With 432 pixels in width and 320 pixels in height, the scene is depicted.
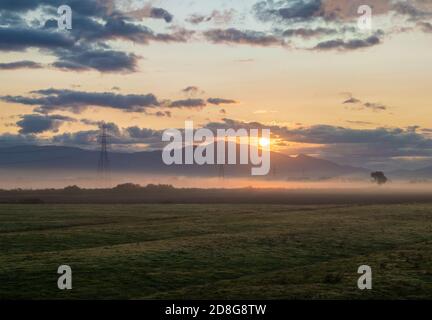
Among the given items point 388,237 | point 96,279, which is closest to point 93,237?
point 96,279

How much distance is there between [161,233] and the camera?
7262cm

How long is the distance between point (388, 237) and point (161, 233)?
1113 inches

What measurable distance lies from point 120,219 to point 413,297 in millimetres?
69342

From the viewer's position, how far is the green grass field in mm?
37375

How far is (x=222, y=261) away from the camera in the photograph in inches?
1941

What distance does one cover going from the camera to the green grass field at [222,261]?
123 ft

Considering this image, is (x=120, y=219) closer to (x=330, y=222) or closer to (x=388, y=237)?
(x=330, y=222)
